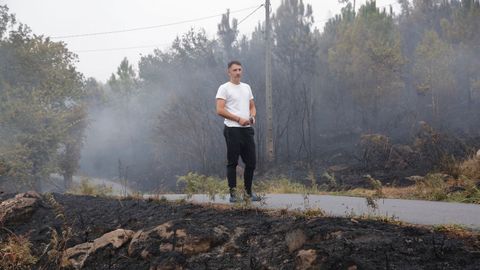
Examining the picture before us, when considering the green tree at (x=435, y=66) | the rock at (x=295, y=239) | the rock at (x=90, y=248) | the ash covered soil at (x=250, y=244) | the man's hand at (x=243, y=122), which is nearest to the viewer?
the ash covered soil at (x=250, y=244)

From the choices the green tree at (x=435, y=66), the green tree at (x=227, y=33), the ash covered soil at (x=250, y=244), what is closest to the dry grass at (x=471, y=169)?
the ash covered soil at (x=250, y=244)

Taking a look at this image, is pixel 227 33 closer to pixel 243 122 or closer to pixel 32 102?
pixel 32 102

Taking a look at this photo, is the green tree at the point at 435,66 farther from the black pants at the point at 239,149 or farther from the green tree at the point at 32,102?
the black pants at the point at 239,149

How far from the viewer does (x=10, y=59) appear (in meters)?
28.9

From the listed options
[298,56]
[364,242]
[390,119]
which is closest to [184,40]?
[298,56]

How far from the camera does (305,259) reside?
340 centimetres

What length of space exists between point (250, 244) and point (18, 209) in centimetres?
465

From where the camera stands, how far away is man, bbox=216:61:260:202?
248 inches

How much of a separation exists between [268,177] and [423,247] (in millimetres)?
16223

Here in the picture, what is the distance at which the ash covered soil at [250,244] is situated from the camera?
10.9 ft

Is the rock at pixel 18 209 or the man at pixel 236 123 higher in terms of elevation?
the man at pixel 236 123

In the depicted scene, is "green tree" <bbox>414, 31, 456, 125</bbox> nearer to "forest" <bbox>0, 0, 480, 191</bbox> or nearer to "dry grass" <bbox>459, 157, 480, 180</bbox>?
"forest" <bbox>0, 0, 480, 191</bbox>

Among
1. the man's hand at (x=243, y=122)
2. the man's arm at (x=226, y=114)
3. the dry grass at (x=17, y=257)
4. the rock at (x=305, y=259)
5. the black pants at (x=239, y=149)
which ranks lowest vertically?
the dry grass at (x=17, y=257)

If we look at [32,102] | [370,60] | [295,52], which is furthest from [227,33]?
[32,102]
